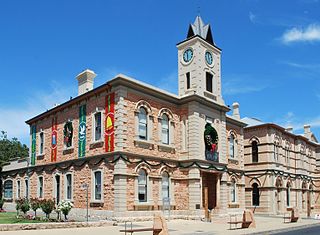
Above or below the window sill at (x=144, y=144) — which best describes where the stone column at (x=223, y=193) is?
below

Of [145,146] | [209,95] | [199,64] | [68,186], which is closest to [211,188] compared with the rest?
[209,95]

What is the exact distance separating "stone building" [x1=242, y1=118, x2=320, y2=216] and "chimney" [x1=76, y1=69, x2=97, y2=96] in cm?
1774

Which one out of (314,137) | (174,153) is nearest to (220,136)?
(174,153)

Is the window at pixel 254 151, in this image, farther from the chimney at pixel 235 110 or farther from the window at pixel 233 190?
the window at pixel 233 190

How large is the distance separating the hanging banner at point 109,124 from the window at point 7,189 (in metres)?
17.4

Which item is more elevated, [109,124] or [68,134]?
[109,124]

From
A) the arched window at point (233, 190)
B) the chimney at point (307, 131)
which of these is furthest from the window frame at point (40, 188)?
the chimney at point (307, 131)

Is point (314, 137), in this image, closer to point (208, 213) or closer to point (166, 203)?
point (208, 213)

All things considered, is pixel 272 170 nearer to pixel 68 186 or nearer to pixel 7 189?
pixel 68 186

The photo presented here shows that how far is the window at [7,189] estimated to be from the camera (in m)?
38.2

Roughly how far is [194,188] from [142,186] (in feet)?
13.4

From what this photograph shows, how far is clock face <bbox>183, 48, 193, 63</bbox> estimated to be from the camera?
30.6 metres

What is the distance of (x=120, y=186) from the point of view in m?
23.8

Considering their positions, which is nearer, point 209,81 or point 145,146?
point 145,146
